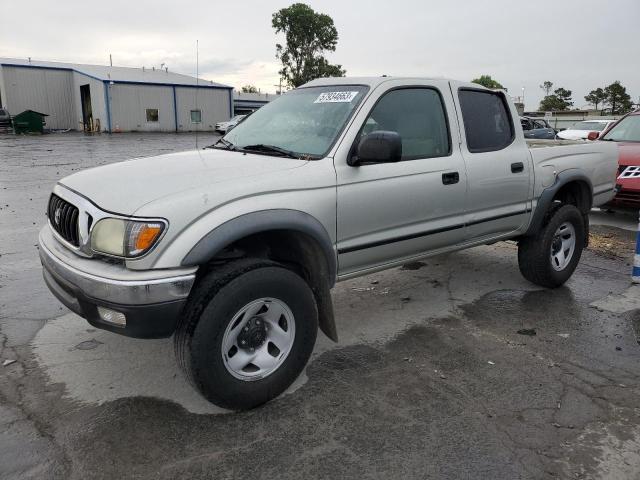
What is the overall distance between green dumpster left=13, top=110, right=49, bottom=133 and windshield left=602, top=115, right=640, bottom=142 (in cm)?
3483

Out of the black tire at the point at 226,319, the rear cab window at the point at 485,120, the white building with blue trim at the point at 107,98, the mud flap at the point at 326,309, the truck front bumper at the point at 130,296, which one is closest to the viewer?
the truck front bumper at the point at 130,296

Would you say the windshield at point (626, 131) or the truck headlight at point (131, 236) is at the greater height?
the windshield at point (626, 131)

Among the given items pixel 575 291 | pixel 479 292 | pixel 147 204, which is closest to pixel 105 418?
pixel 147 204

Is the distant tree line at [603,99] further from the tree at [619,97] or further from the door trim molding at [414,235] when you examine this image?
the door trim molding at [414,235]

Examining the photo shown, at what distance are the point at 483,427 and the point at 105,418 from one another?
206 centimetres

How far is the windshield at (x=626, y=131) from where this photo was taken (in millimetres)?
8719

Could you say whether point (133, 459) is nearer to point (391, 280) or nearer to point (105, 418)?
point (105, 418)

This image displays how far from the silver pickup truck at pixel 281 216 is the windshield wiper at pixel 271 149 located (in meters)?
0.02

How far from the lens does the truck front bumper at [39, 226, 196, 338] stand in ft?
8.20

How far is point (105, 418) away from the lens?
2854 millimetres

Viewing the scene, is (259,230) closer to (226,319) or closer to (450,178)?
(226,319)

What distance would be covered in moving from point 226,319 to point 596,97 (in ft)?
237

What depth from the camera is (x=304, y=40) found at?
5834 cm

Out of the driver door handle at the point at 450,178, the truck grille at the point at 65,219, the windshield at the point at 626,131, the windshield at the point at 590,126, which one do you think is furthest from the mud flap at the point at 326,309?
the windshield at the point at 590,126
